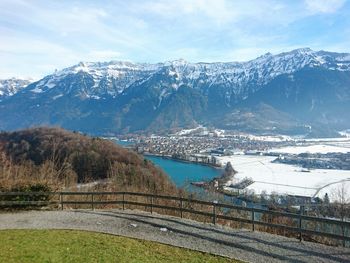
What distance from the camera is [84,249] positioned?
14.5 metres

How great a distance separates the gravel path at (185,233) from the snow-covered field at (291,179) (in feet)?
126

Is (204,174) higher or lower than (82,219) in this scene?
lower

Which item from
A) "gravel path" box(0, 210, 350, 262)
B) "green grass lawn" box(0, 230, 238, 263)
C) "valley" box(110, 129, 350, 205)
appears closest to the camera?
"green grass lawn" box(0, 230, 238, 263)

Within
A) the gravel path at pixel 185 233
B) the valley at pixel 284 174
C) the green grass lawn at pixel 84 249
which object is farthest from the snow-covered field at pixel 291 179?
the green grass lawn at pixel 84 249

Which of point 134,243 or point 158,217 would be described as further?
point 158,217

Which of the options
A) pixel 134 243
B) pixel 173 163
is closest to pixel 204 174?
pixel 173 163

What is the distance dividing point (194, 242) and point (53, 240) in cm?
529

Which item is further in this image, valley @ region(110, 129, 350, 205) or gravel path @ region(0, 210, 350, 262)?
valley @ region(110, 129, 350, 205)

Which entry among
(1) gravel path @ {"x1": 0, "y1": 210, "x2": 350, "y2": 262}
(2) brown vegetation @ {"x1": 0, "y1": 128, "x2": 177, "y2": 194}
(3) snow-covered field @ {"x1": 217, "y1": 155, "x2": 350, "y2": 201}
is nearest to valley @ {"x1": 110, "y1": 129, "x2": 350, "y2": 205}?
(3) snow-covered field @ {"x1": 217, "y1": 155, "x2": 350, "y2": 201}

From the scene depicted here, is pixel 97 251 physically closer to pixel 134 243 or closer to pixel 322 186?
pixel 134 243

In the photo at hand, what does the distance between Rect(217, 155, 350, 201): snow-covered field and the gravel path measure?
126 ft

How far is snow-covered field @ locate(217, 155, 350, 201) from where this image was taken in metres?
61.7

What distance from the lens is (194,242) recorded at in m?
16.1

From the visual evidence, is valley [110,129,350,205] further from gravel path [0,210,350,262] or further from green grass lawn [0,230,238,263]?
green grass lawn [0,230,238,263]
